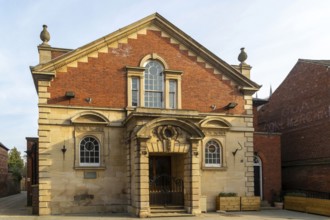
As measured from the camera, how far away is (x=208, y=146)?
20.2 meters

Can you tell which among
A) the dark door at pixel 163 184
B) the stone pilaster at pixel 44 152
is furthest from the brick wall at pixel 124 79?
the dark door at pixel 163 184


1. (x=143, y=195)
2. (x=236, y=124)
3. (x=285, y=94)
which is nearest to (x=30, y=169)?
(x=143, y=195)

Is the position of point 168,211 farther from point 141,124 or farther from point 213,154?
point 213,154

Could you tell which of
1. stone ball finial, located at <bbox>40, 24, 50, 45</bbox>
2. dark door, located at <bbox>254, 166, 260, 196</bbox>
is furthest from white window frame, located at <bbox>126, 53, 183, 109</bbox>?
dark door, located at <bbox>254, 166, 260, 196</bbox>

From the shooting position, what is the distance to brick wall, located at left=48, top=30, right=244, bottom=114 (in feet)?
60.5

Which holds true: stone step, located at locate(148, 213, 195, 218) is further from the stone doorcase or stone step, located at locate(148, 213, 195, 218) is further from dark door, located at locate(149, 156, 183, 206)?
dark door, located at locate(149, 156, 183, 206)

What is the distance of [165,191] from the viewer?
59.9 ft

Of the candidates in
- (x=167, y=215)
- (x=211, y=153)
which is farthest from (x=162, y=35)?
(x=167, y=215)

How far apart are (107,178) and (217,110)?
689cm

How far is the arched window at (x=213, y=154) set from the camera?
20141 millimetres

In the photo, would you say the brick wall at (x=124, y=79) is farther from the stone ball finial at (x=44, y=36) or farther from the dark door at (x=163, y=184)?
the dark door at (x=163, y=184)

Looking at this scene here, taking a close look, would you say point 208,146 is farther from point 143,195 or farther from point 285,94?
point 285,94

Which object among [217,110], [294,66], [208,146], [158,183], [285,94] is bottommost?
[158,183]

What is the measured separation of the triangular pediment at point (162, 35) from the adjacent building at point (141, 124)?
0.05 m
